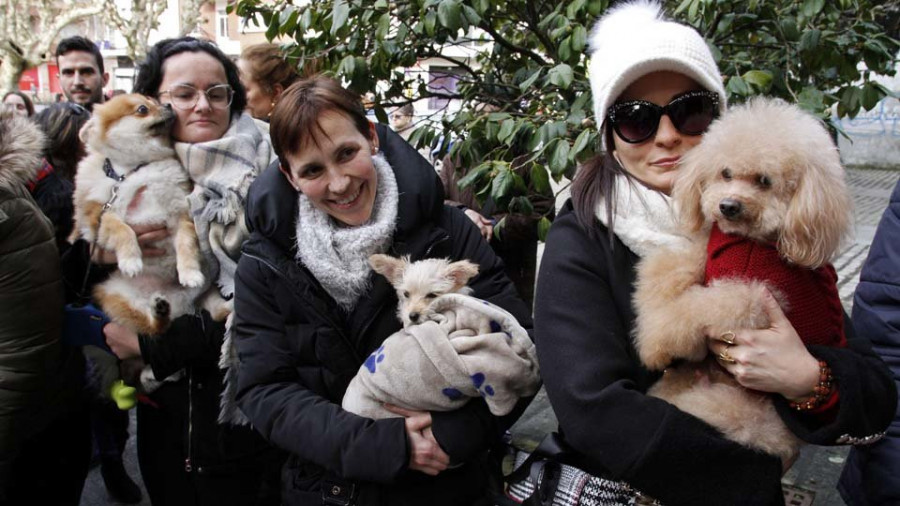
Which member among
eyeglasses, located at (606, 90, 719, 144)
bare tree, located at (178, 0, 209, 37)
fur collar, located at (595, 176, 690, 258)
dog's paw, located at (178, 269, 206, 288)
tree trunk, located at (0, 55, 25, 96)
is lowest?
tree trunk, located at (0, 55, 25, 96)

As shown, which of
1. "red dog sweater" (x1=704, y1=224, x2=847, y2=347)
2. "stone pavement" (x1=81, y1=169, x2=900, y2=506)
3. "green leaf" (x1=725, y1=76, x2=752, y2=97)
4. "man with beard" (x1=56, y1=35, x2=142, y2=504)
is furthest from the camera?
"man with beard" (x1=56, y1=35, x2=142, y2=504)

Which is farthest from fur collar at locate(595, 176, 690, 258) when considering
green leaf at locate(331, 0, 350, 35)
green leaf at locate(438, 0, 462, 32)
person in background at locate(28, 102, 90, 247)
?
person in background at locate(28, 102, 90, 247)

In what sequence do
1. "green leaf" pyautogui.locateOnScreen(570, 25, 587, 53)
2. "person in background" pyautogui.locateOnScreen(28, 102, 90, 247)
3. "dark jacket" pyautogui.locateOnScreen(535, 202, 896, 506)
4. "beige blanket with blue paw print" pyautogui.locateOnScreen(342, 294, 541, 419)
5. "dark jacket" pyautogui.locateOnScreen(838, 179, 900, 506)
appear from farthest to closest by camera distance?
1. "person in background" pyautogui.locateOnScreen(28, 102, 90, 247)
2. "green leaf" pyautogui.locateOnScreen(570, 25, 587, 53)
3. "dark jacket" pyautogui.locateOnScreen(838, 179, 900, 506)
4. "beige blanket with blue paw print" pyautogui.locateOnScreen(342, 294, 541, 419)
5. "dark jacket" pyautogui.locateOnScreen(535, 202, 896, 506)

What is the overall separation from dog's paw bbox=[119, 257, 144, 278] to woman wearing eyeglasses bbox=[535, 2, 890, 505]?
6.63ft

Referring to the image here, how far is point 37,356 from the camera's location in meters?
2.66

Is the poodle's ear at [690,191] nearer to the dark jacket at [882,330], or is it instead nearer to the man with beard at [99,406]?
the dark jacket at [882,330]

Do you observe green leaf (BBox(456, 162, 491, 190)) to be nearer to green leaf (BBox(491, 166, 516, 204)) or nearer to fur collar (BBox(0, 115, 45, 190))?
green leaf (BBox(491, 166, 516, 204))

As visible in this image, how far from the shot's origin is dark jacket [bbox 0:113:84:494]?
8.37 ft

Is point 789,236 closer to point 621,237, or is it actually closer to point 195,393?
point 621,237

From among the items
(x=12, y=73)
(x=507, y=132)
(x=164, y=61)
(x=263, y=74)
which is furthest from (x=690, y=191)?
(x=12, y=73)

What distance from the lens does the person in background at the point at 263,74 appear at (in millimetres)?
3887

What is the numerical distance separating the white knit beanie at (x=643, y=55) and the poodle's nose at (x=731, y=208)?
16.0 inches

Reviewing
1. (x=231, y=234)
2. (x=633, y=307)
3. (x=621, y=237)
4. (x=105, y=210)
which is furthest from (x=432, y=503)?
(x=105, y=210)

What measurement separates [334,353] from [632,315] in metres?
0.97
